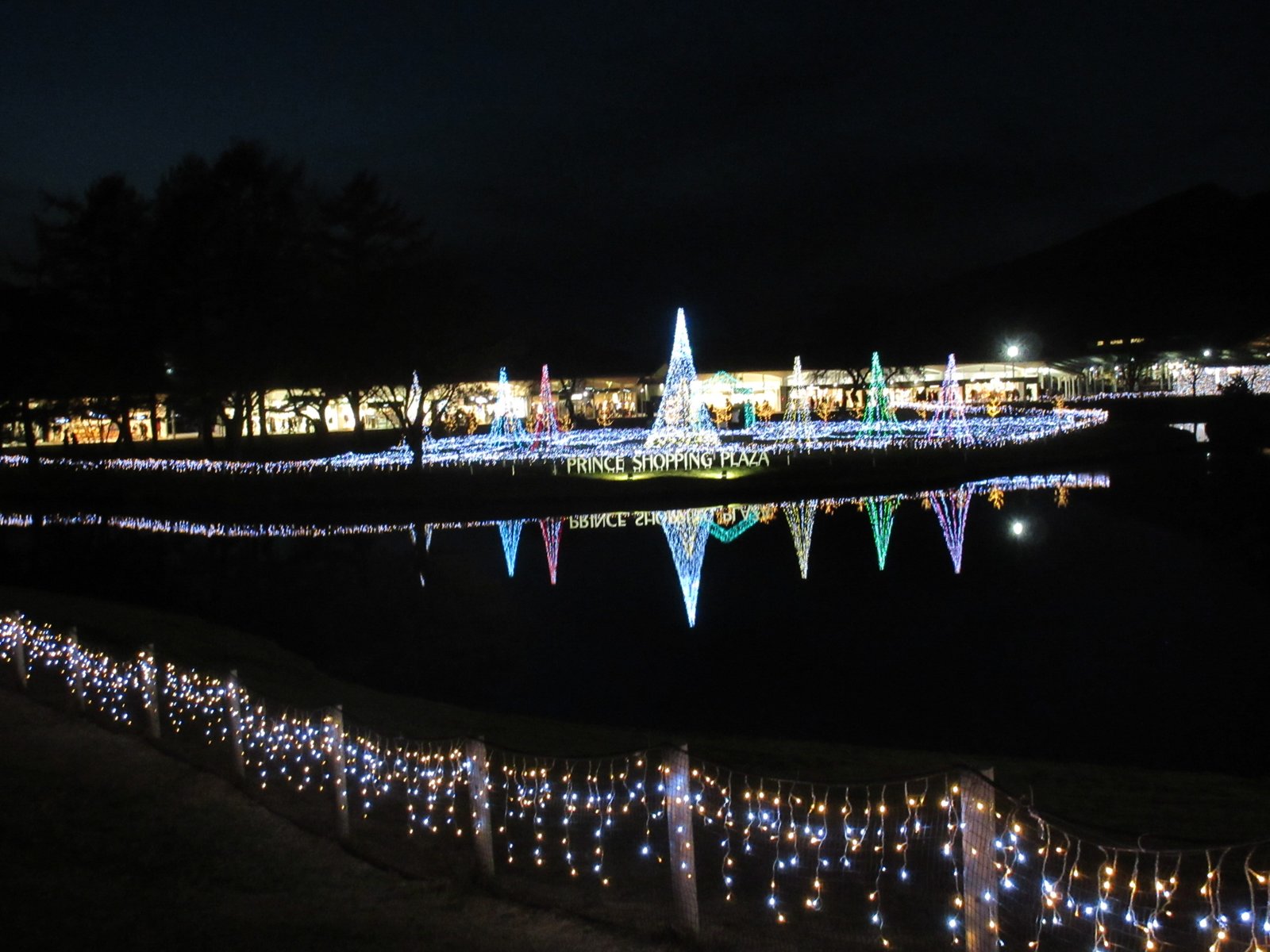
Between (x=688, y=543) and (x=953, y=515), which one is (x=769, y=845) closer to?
(x=688, y=543)

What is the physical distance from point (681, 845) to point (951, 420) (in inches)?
1617

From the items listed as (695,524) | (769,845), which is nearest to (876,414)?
(695,524)

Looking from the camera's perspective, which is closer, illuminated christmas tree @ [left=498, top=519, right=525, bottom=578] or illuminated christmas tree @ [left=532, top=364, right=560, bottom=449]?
illuminated christmas tree @ [left=498, top=519, right=525, bottom=578]

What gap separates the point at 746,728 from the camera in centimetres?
1046

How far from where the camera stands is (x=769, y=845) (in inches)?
237

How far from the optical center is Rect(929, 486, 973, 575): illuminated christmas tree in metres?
20.2

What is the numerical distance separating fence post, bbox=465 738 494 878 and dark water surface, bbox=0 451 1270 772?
514cm

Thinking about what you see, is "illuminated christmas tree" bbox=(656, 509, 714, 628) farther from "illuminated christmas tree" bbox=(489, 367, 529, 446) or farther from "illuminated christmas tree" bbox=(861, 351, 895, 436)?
"illuminated christmas tree" bbox=(861, 351, 895, 436)

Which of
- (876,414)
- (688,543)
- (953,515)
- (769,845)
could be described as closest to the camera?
(769,845)

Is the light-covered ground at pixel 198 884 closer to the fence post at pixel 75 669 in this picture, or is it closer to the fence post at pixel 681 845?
the fence post at pixel 681 845

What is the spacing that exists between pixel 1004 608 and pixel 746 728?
6.26 meters

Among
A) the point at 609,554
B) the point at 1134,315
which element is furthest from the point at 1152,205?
the point at 609,554

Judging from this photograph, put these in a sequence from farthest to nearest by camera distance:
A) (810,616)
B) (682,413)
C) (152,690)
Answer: (682,413) < (810,616) < (152,690)

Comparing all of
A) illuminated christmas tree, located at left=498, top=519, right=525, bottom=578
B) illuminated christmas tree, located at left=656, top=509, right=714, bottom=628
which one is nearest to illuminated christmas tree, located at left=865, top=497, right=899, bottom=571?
illuminated christmas tree, located at left=656, top=509, right=714, bottom=628
